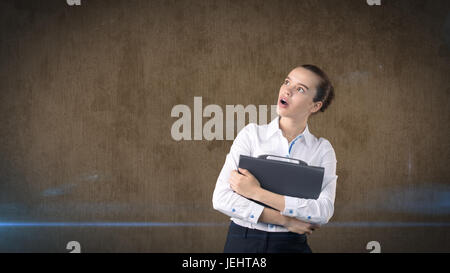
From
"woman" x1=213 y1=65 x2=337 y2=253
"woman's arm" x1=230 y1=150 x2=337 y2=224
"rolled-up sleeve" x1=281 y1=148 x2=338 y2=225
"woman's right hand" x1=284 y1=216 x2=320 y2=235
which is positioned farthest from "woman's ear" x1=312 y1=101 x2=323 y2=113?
"woman's right hand" x1=284 y1=216 x2=320 y2=235

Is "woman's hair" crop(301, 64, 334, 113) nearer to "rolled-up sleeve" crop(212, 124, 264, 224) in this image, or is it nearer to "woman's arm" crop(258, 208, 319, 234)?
"rolled-up sleeve" crop(212, 124, 264, 224)

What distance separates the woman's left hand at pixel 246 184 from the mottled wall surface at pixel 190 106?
2.68 ft

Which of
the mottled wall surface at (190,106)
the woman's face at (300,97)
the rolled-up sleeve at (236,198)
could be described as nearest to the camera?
the rolled-up sleeve at (236,198)

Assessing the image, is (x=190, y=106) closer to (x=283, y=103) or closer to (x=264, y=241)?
(x=283, y=103)

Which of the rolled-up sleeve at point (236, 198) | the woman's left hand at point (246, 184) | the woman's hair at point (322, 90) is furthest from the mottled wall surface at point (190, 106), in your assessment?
the woman's left hand at point (246, 184)

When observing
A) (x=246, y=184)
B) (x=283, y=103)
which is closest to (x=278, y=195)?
(x=246, y=184)

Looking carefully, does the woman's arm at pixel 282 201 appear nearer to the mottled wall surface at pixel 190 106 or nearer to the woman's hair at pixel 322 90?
the woman's hair at pixel 322 90

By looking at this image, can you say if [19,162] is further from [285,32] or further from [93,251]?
[285,32]

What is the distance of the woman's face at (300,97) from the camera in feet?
6.97

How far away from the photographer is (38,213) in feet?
9.29

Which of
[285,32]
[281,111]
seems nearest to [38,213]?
[281,111]

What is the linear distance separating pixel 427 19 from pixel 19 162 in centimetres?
312

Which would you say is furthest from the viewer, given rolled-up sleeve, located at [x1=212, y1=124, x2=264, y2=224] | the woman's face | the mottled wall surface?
the mottled wall surface

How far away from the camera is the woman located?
1947 millimetres
